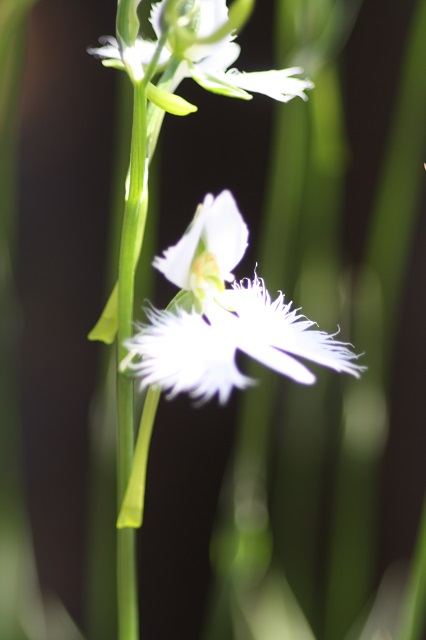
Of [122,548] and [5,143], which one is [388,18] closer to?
[5,143]

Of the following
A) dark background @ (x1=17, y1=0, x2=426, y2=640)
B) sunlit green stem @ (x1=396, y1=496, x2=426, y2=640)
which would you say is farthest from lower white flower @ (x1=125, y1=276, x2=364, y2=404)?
dark background @ (x1=17, y1=0, x2=426, y2=640)

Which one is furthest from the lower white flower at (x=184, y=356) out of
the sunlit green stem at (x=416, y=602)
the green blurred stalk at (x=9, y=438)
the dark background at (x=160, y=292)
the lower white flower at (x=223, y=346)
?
the dark background at (x=160, y=292)

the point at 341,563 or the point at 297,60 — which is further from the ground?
the point at 297,60

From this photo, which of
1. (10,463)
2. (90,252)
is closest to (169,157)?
(90,252)

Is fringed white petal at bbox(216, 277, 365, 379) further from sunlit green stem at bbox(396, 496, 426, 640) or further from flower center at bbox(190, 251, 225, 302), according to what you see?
sunlit green stem at bbox(396, 496, 426, 640)

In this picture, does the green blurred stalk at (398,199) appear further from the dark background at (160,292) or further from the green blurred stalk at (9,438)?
the green blurred stalk at (9,438)

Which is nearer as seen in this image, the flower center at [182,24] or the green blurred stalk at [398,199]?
the flower center at [182,24]

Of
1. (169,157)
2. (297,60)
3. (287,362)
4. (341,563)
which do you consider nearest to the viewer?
(287,362)

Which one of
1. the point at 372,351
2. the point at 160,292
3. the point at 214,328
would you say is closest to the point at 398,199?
the point at 372,351
